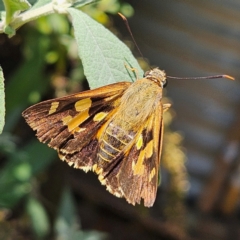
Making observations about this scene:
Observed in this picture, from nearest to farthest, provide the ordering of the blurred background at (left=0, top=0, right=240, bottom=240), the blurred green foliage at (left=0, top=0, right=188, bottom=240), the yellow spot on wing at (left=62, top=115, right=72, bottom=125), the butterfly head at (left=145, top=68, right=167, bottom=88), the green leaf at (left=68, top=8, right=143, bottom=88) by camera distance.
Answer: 1. the green leaf at (left=68, top=8, right=143, bottom=88)
2. the yellow spot on wing at (left=62, top=115, right=72, bottom=125)
3. the butterfly head at (left=145, top=68, right=167, bottom=88)
4. the blurred green foliage at (left=0, top=0, right=188, bottom=240)
5. the blurred background at (left=0, top=0, right=240, bottom=240)

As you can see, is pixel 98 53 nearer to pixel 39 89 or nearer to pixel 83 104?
pixel 83 104

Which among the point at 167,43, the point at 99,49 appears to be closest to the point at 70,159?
the point at 99,49

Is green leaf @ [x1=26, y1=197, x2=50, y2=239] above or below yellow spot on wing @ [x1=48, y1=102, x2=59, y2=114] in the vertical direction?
below

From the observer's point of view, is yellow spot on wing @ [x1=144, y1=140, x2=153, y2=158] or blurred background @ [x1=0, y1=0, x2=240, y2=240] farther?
blurred background @ [x1=0, y1=0, x2=240, y2=240]

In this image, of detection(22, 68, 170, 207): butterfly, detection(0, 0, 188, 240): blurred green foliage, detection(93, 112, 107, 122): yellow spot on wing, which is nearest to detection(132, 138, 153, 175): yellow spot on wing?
detection(22, 68, 170, 207): butterfly

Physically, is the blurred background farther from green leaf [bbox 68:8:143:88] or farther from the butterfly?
green leaf [bbox 68:8:143:88]
